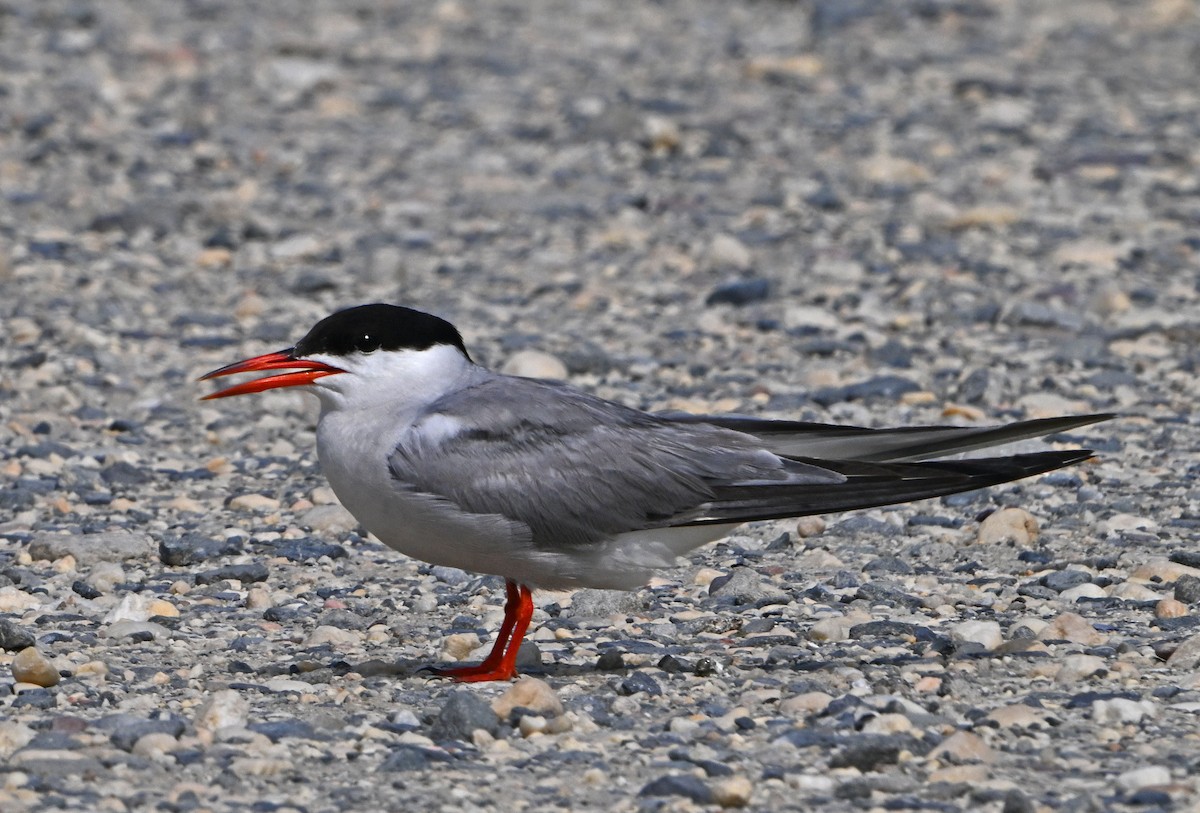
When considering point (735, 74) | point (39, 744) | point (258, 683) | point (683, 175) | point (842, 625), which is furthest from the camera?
point (735, 74)

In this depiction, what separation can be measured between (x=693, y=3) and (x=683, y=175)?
370cm

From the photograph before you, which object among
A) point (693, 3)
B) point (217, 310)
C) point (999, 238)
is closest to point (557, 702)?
point (217, 310)

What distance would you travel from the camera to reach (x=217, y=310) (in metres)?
8.16

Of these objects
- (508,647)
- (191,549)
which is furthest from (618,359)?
(508,647)

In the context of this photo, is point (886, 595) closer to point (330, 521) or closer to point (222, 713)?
point (330, 521)

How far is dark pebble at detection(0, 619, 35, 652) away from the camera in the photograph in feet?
14.9

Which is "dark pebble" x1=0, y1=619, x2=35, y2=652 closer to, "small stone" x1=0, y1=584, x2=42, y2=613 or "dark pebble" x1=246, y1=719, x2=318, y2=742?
"small stone" x1=0, y1=584, x2=42, y2=613

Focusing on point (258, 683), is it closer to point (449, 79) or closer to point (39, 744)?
point (39, 744)

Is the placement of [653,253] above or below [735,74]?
below

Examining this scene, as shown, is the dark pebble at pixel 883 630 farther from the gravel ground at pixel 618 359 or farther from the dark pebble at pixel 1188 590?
the dark pebble at pixel 1188 590

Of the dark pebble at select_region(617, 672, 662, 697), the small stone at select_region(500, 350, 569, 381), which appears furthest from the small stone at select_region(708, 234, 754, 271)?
the dark pebble at select_region(617, 672, 662, 697)

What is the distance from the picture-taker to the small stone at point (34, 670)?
14.0 feet

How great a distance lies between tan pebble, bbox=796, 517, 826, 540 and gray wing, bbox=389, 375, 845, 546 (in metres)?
1.13

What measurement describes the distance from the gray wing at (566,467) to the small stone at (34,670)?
92 cm
